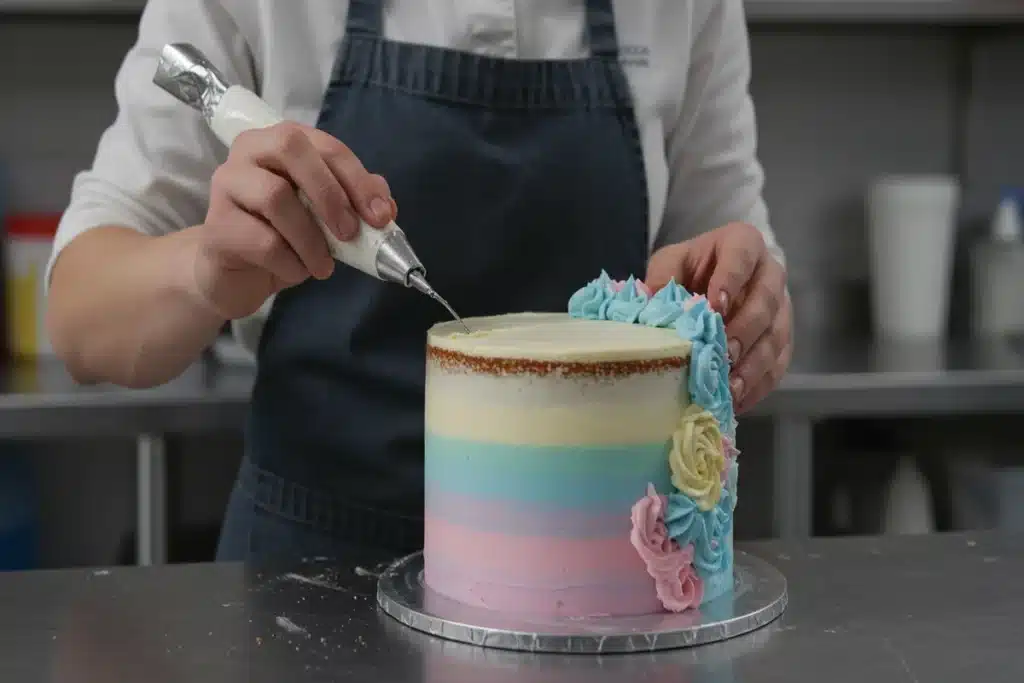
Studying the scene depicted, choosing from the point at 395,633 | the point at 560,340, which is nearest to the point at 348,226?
the point at 560,340

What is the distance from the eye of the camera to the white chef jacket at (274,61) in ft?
3.76

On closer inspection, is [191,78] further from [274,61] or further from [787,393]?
[787,393]

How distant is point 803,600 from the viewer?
922 mm

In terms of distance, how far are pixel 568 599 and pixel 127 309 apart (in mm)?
445

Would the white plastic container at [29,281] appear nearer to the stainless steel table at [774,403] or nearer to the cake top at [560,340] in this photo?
the stainless steel table at [774,403]

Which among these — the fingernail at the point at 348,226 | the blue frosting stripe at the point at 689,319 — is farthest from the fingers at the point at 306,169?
the blue frosting stripe at the point at 689,319

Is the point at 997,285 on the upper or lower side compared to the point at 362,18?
lower

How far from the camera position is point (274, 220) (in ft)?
2.83

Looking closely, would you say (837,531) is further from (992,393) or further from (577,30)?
(577,30)

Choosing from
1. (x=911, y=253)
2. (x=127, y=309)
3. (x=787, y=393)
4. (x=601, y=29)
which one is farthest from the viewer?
(x=911, y=253)

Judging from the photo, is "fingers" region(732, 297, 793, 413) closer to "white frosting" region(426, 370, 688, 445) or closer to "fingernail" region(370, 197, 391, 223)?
"white frosting" region(426, 370, 688, 445)

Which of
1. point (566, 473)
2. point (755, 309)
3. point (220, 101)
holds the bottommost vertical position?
point (566, 473)

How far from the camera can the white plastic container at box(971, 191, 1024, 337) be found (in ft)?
7.84

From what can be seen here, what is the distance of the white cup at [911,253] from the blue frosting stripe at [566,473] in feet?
5.37
